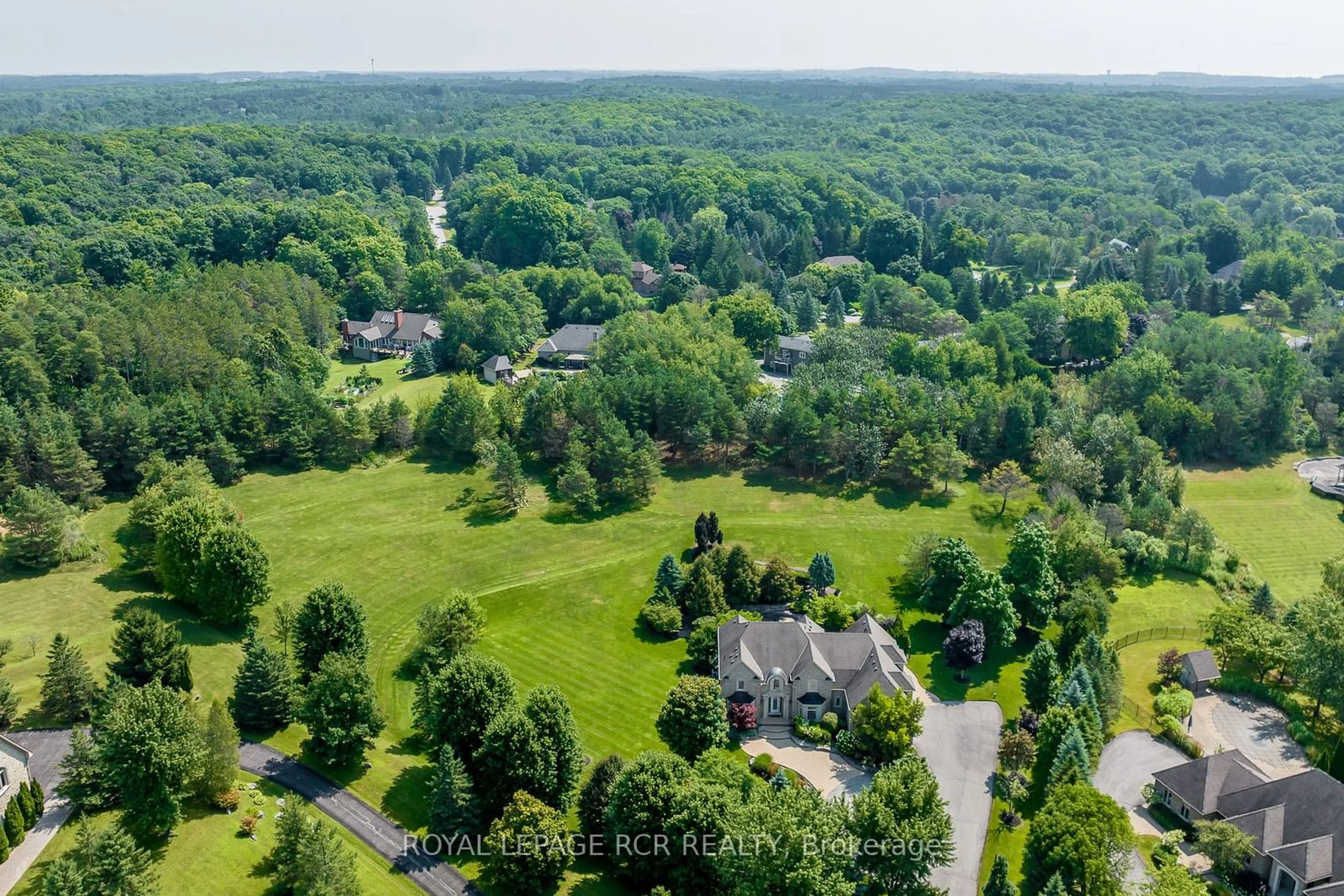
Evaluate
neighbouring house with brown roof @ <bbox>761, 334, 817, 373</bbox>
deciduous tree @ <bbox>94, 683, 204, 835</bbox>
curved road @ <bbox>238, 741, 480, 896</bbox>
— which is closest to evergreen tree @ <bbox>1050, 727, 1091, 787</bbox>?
curved road @ <bbox>238, 741, 480, 896</bbox>

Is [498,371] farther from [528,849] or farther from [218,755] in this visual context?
[528,849]

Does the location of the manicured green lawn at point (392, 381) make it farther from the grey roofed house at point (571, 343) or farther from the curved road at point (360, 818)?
the curved road at point (360, 818)

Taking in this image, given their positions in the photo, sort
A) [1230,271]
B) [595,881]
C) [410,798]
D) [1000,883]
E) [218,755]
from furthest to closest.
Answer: [1230,271] < [410,798] < [218,755] < [595,881] < [1000,883]

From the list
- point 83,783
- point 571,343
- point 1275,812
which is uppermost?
point 571,343

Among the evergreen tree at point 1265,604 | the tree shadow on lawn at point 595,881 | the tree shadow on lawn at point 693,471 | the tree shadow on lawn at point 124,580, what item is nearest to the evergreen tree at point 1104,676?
the evergreen tree at point 1265,604

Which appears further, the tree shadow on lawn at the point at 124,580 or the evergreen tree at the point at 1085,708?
the tree shadow on lawn at the point at 124,580

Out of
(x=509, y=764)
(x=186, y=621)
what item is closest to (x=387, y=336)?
(x=186, y=621)
